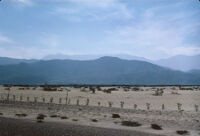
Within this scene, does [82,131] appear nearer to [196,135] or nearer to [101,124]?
[101,124]

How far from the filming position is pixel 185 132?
22094 mm

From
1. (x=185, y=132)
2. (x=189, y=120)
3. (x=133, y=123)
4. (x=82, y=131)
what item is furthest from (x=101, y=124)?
(x=189, y=120)

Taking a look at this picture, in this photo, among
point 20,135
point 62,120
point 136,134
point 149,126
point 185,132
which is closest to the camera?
point 20,135

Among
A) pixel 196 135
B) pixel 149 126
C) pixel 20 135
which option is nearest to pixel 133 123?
pixel 149 126

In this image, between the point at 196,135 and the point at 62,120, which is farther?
the point at 62,120

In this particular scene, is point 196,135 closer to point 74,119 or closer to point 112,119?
point 112,119

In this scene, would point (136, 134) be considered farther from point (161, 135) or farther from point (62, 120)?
point (62, 120)

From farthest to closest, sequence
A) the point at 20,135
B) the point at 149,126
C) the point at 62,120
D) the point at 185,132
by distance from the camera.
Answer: the point at 62,120 < the point at 149,126 < the point at 185,132 < the point at 20,135

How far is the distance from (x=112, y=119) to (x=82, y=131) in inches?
324

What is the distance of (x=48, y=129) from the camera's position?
69.4ft

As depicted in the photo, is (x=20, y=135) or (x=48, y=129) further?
(x=48, y=129)

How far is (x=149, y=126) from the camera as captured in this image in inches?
978

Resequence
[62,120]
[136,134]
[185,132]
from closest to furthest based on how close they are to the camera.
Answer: [136,134] → [185,132] → [62,120]

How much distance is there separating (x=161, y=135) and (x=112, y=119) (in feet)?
28.2
